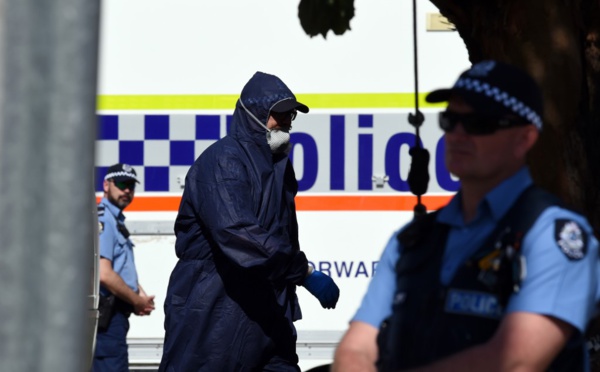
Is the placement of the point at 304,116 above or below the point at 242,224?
above

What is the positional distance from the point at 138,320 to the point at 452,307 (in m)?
4.84

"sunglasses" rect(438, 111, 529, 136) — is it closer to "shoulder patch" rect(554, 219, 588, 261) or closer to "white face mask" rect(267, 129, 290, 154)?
"shoulder patch" rect(554, 219, 588, 261)

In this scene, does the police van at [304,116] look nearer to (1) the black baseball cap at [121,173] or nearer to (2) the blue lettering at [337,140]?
(2) the blue lettering at [337,140]

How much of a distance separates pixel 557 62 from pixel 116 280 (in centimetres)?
400

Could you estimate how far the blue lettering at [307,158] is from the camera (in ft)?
22.4

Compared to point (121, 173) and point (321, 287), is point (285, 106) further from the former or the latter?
point (121, 173)

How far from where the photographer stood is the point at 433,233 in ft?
8.43

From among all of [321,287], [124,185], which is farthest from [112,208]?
[321,287]

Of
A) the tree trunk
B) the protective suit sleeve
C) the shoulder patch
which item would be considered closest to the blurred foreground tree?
the tree trunk

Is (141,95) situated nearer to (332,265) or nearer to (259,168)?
(332,265)

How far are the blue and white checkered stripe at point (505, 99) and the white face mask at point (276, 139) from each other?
2547 mm

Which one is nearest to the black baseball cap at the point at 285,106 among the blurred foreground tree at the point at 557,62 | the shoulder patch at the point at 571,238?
the blurred foreground tree at the point at 557,62

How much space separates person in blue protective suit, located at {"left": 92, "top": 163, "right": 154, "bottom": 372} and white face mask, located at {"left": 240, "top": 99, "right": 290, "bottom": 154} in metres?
1.81

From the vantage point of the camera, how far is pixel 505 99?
8.17 feet
